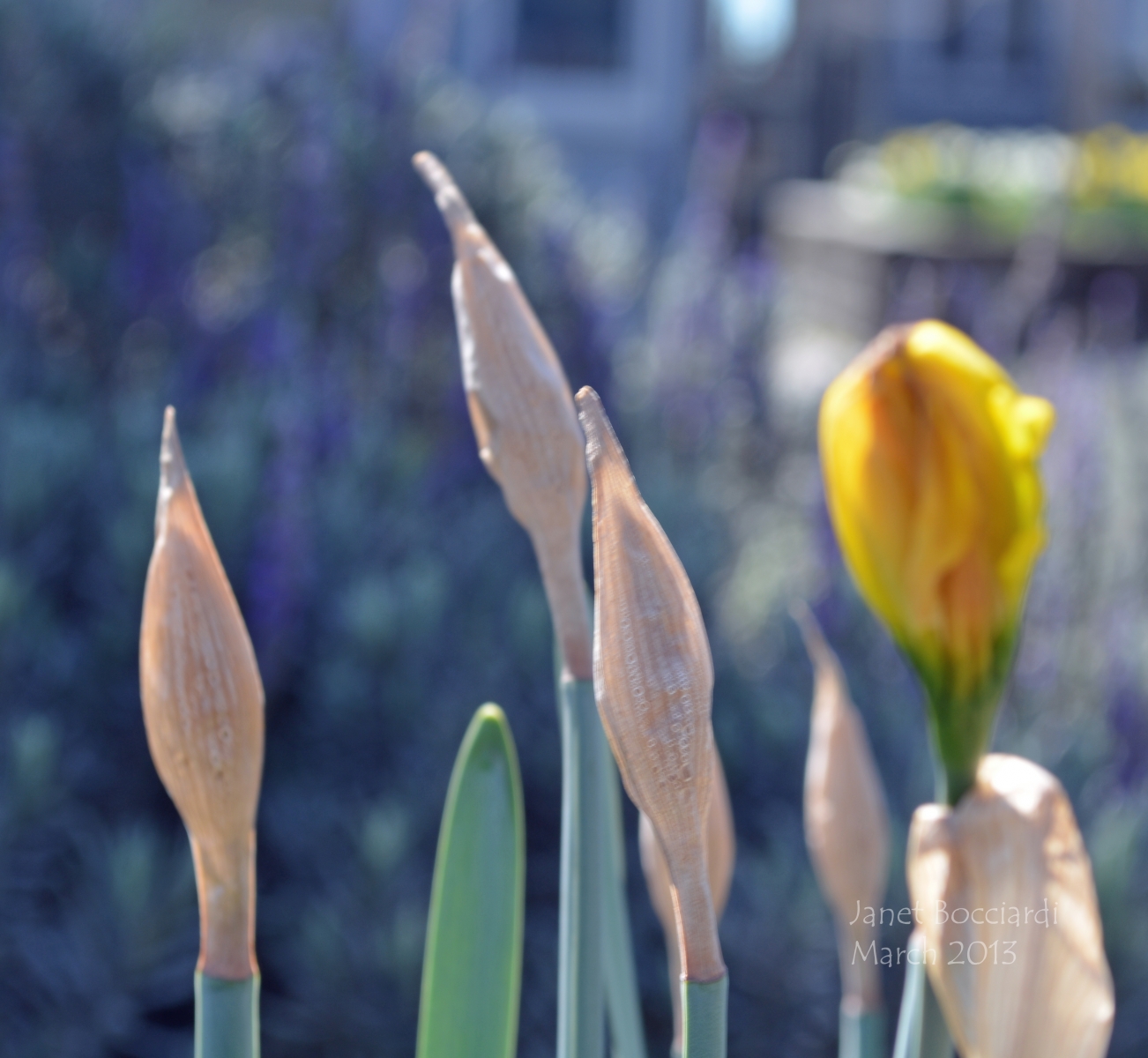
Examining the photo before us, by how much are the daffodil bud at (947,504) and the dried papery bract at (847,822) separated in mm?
57

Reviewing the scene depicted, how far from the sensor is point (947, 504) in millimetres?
416

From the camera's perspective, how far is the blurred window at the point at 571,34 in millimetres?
6984

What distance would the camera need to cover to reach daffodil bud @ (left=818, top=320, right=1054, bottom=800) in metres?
0.41

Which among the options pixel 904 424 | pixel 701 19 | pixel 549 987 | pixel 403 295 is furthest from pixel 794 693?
pixel 701 19

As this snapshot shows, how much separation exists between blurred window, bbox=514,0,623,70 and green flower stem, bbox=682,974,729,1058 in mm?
7107

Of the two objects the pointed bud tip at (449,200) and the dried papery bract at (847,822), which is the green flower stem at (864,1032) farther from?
the pointed bud tip at (449,200)

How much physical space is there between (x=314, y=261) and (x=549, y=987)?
4.22 feet

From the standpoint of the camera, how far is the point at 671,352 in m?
→ 2.34

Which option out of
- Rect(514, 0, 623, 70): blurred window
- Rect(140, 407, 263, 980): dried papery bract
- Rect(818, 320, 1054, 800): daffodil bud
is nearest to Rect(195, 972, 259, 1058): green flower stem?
Rect(140, 407, 263, 980): dried papery bract

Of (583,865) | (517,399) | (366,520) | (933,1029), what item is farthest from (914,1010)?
(366,520)

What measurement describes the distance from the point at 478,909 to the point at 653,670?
150 millimetres

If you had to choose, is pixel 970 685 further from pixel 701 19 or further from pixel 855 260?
pixel 701 19

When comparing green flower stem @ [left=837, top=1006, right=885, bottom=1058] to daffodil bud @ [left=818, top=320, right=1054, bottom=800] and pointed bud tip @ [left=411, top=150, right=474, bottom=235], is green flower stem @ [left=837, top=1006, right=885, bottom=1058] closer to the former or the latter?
daffodil bud @ [left=818, top=320, right=1054, bottom=800]

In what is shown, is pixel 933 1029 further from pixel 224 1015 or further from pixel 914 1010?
pixel 224 1015
